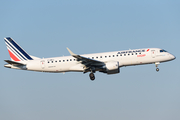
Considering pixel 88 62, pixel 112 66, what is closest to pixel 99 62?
pixel 88 62

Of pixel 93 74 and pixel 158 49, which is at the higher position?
pixel 158 49

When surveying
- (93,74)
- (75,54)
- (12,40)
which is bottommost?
(93,74)

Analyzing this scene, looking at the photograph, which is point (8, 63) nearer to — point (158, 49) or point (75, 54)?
point (75, 54)

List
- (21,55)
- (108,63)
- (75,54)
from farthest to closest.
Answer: (21,55), (108,63), (75,54)

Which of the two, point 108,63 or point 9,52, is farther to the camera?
point 9,52

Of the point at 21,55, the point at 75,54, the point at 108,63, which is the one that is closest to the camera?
the point at 75,54

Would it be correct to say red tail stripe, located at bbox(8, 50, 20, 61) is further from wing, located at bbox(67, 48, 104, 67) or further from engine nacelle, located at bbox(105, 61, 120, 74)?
engine nacelle, located at bbox(105, 61, 120, 74)

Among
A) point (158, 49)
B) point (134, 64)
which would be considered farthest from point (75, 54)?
point (158, 49)

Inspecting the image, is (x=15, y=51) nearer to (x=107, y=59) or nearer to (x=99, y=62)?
(x=99, y=62)

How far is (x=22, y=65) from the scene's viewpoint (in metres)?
51.7

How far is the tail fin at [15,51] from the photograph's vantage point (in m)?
53.8

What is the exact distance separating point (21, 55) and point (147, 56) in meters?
22.7

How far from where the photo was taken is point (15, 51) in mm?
54562

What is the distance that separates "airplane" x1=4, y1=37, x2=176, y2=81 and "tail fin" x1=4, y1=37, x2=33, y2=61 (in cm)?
180
